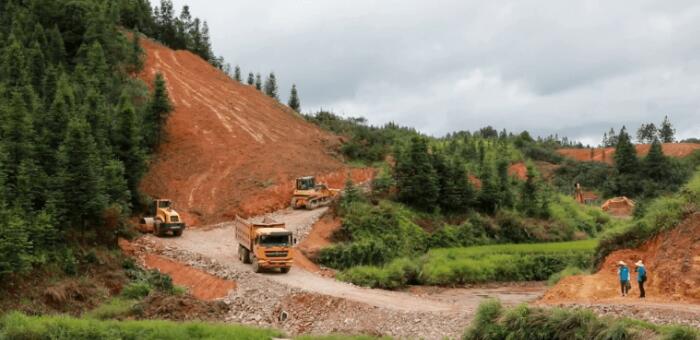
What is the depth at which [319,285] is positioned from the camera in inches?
1254

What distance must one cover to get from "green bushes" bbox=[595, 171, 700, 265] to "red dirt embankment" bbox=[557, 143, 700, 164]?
9045 cm

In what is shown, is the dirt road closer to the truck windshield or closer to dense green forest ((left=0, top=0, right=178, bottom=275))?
the truck windshield

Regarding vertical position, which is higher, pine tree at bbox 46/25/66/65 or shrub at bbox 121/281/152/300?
pine tree at bbox 46/25/66/65

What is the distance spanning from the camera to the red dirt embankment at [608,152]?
119 meters

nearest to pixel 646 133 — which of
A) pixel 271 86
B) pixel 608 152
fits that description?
pixel 608 152

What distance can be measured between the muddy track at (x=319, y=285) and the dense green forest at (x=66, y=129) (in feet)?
16.1

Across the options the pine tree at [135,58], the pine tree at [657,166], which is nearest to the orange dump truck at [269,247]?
→ the pine tree at [135,58]

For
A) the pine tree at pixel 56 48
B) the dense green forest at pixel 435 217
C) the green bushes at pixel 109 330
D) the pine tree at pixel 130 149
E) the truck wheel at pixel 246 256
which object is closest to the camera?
the green bushes at pixel 109 330

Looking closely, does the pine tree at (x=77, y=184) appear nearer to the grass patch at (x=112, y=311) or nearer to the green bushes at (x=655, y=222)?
the grass patch at (x=112, y=311)

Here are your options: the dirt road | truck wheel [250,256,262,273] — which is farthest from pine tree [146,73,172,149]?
truck wheel [250,256,262,273]

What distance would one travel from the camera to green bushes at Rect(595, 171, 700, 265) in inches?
1075

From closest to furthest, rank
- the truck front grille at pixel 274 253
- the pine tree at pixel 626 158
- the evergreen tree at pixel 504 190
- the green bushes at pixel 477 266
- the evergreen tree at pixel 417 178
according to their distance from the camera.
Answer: the truck front grille at pixel 274 253
the green bushes at pixel 477 266
the evergreen tree at pixel 417 178
the evergreen tree at pixel 504 190
the pine tree at pixel 626 158

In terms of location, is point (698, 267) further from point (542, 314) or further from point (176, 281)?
point (176, 281)

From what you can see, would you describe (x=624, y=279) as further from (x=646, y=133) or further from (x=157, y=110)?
(x=646, y=133)
